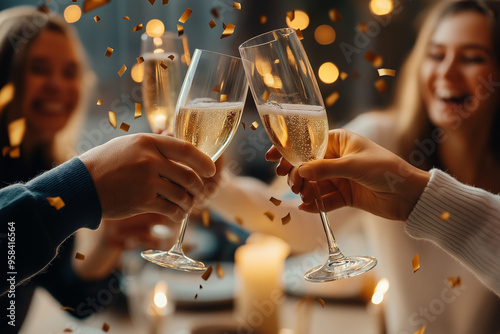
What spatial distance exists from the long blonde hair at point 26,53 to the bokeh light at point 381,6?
106 cm

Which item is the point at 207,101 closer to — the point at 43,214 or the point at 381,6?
the point at 43,214

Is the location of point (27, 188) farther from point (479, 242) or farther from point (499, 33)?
point (499, 33)

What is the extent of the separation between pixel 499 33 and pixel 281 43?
1.09 m

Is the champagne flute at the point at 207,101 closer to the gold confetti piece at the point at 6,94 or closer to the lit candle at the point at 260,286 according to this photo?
the lit candle at the point at 260,286

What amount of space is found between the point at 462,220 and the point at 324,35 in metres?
1.04

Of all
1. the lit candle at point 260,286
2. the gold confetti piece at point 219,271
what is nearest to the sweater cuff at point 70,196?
the lit candle at point 260,286

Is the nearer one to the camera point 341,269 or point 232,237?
point 341,269

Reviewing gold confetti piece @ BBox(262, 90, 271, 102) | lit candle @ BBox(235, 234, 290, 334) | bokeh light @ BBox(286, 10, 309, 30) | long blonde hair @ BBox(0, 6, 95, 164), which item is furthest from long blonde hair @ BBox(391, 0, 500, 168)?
long blonde hair @ BBox(0, 6, 95, 164)

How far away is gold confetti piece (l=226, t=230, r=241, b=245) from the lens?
1.61m

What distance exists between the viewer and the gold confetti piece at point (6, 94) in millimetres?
1396

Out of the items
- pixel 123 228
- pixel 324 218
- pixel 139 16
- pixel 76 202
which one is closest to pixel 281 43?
pixel 324 218

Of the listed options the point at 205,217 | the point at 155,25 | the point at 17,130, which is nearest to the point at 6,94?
the point at 17,130

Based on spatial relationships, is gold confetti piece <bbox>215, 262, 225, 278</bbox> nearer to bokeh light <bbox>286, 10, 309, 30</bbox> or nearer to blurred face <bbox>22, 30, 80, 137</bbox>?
blurred face <bbox>22, 30, 80, 137</bbox>

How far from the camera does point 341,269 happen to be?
64cm
